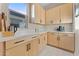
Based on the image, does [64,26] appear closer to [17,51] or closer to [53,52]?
[53,52]

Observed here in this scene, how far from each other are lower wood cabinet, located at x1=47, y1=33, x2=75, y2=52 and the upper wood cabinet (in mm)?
191

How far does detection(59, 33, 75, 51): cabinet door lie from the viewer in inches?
64.5

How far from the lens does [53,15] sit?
1.65 m

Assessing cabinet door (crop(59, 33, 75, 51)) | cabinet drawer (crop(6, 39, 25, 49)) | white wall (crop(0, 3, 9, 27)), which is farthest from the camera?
cabinet door (crop(59, 33, 75, 51))

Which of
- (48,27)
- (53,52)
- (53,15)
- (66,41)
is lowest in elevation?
(53,52)

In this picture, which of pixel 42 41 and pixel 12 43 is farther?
pixel 42 41

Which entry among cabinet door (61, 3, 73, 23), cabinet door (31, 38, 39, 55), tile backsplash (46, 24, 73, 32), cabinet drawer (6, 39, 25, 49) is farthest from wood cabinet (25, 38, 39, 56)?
cabinet door (61, 3, 73, 23)

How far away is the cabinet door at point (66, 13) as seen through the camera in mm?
1628

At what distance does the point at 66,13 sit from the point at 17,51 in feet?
2.77

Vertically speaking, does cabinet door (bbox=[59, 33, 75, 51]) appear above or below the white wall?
A: below

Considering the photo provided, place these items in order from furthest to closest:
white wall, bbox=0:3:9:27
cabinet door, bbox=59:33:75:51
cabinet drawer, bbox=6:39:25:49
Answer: cabinet door, bbox=59:33:75:51 < white wall, bbox=0:3:9:27 < cabinet drawer, bbox=6:39:25:49

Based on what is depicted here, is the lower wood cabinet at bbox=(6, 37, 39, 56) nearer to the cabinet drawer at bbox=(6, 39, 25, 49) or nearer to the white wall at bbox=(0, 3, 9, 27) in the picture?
the cabinet drawer at bbox=(6, 39, 25, 49)

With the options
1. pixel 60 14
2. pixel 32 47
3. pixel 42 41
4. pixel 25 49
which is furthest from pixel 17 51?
pixel 60 14

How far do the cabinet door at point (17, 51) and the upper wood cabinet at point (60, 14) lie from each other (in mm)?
501
